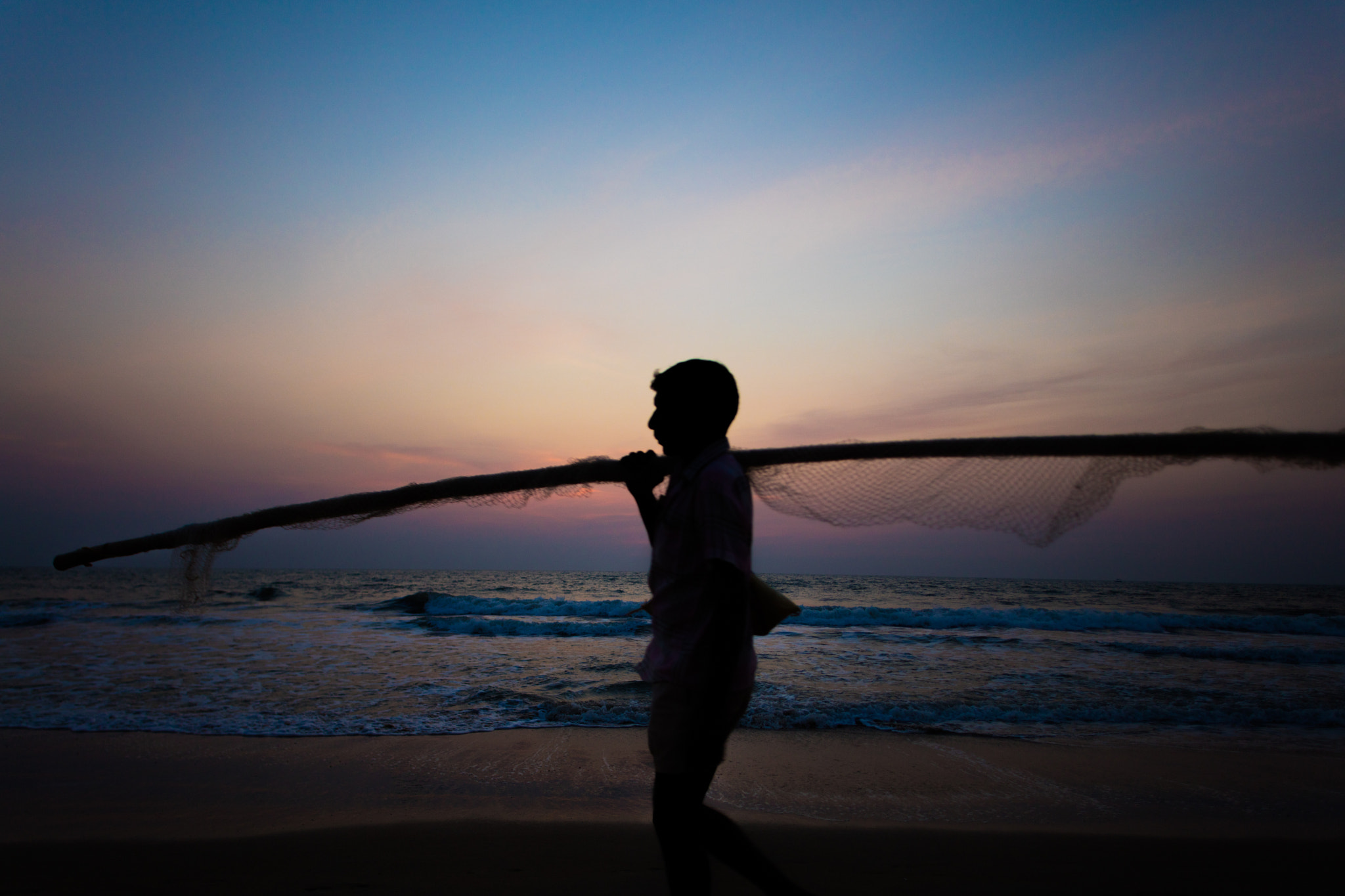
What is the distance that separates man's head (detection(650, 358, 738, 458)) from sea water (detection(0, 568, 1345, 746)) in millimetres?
2895

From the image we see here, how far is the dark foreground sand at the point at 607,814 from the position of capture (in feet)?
10.5

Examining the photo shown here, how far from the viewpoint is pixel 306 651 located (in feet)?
33.2

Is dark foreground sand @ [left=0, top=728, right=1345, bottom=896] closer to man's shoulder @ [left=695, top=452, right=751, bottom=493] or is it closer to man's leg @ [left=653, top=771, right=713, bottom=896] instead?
man's leg @ [left=653, top=771, right=713, bottom=896]

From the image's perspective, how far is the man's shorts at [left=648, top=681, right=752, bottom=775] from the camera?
5.23ft

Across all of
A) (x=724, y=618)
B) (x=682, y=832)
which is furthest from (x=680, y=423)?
(x=682, y=832)

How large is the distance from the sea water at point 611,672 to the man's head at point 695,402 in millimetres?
2895

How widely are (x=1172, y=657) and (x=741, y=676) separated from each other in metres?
13.2

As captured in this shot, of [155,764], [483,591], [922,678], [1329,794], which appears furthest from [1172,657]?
[483,591]

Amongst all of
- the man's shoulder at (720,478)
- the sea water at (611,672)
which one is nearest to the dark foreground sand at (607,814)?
the sea water at (611,672)

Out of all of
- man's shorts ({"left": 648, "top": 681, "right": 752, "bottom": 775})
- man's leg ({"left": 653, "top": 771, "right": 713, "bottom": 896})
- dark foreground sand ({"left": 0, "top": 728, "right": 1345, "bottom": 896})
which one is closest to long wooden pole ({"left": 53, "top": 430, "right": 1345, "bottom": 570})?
man's shorts ({"left": 648, "top": 681, "right": 752, "bottom": 775})

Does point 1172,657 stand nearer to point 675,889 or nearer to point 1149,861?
point 1149,861

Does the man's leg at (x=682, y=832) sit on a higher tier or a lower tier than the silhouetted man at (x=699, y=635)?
lower

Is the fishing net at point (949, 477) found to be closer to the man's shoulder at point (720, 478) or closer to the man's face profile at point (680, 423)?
the man's face profile at point (680, 423)

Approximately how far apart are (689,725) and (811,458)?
1181mm
